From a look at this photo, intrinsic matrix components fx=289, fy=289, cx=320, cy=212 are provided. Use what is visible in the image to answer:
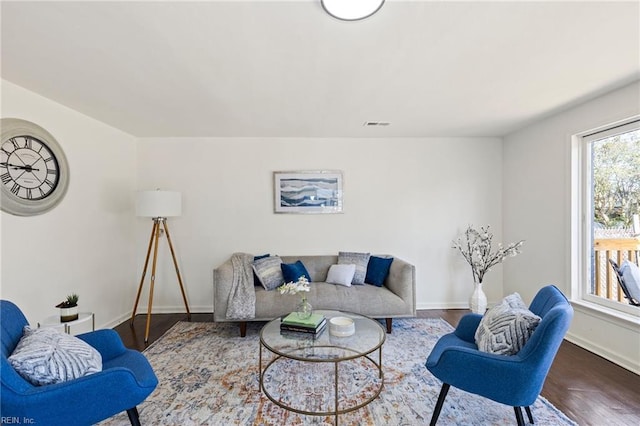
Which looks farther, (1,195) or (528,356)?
(1,195)

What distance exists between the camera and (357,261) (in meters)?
3.74

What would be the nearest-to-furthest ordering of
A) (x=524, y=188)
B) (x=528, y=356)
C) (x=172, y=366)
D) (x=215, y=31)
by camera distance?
1. (x=528, y=356)
2. (x=215, y=31)
3. (x=172, y=366)
4. (x=524, y=188)

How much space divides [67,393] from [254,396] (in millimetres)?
1137

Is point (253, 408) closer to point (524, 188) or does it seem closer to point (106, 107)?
point (106, 107)

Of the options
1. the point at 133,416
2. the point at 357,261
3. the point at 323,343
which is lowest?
the point at 133,416

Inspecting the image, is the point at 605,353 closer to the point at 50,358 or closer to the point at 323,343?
the point at 323,343

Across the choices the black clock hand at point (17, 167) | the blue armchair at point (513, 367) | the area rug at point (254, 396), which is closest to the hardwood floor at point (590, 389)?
the area rug at point (254, 396)

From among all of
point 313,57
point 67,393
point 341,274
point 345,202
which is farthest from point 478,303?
point 67,393

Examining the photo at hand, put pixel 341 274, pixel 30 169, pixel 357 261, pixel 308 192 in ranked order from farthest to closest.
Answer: pixel 308 192, pixel 357 261, pixel 341 274, pixel 30 169

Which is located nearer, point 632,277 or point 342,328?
point 342,328

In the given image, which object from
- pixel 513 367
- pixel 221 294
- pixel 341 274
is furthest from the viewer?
pixel 341 274

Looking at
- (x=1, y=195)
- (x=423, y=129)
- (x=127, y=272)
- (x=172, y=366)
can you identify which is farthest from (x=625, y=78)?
(x=127, y=272)

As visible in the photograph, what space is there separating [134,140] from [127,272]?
5.86 ft

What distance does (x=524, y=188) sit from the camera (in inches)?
145
